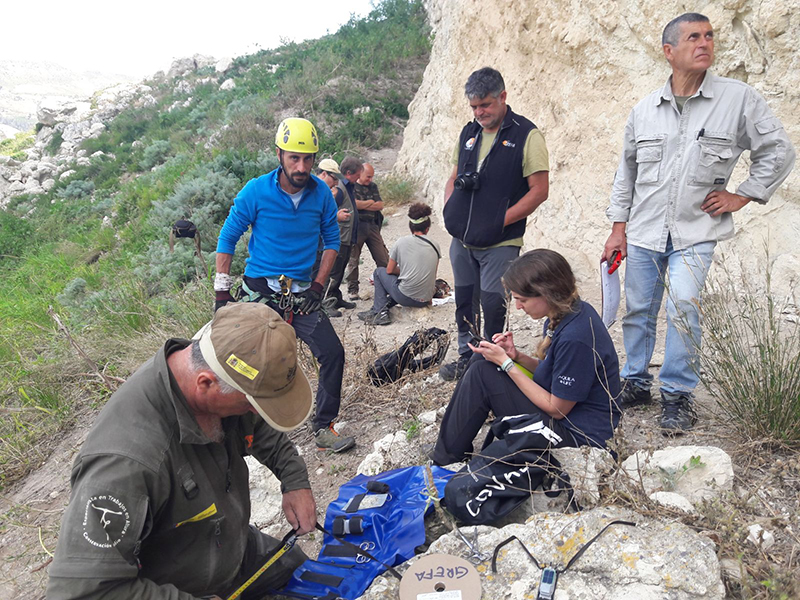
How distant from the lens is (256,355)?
5.74 ft

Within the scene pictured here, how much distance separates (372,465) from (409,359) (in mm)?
1360

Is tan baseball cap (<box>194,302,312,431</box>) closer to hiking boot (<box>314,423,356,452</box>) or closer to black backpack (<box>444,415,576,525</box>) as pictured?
black backpack (<box>444,415,576,525</box>)

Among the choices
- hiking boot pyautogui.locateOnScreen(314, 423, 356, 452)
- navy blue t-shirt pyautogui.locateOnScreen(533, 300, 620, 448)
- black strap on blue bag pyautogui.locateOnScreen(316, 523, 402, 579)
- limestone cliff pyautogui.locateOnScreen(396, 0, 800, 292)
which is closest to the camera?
black strap on blue bag pyautogui.locateOnScreen(316, 523, 402, 579)

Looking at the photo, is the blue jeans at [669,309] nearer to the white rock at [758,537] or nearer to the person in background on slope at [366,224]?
the white rock at [758,537]

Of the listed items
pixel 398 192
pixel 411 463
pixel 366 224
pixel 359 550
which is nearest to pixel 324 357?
pixel 411 463

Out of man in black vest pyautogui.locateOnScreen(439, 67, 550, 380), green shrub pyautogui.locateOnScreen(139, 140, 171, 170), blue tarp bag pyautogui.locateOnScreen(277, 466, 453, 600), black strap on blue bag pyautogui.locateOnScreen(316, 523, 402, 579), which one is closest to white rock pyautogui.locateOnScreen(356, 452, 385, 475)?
blue tarp bag pyautogui.locateOnScreen(277, 466, 453, 600)

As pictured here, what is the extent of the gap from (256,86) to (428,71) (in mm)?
8960

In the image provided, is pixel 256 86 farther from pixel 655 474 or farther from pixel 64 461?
pixel 655 474

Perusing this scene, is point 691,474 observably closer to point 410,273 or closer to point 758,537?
point 758,537

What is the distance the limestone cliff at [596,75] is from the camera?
4590mm

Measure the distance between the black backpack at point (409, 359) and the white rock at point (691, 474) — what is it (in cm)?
→ 211

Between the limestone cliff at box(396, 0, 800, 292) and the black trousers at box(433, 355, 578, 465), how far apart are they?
9.89 ft

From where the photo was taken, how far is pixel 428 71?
12.1 m

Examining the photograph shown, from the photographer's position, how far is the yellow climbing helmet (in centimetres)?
366
